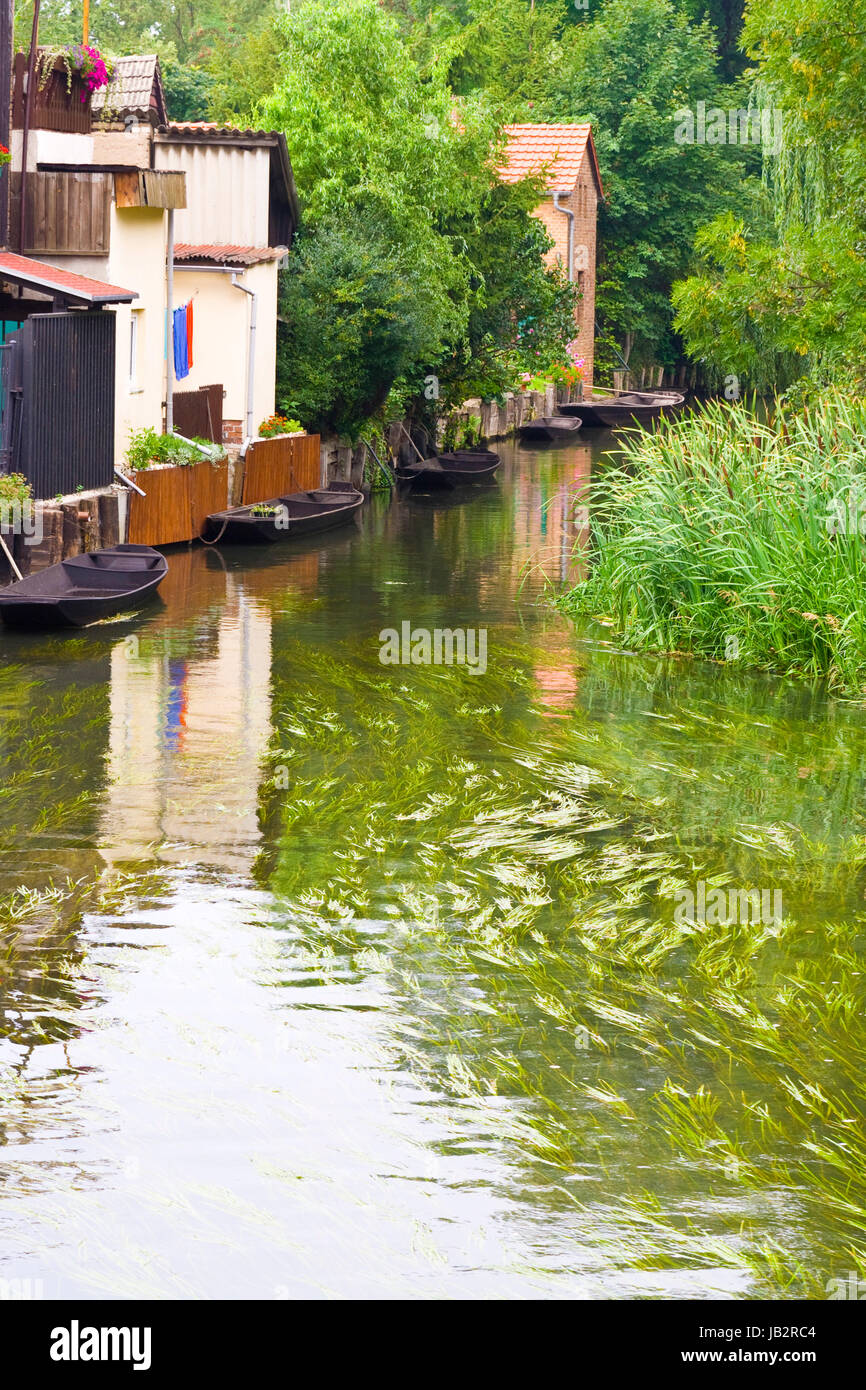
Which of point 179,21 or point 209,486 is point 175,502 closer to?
point 209,486

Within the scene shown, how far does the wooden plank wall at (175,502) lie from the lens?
22.9 meters

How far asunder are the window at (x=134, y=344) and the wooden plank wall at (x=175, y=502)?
1402 mm

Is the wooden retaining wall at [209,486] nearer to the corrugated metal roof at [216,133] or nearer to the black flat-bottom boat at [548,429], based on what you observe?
the corrugated metal roof at [216,133]

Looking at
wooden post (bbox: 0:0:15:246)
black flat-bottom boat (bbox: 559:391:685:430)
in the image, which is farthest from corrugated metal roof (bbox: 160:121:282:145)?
black flat-bottom boat (bbox: 559:391:685:430)

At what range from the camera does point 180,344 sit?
26.7 m

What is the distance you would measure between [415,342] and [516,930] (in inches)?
919

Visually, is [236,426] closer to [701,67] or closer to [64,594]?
[64,594]

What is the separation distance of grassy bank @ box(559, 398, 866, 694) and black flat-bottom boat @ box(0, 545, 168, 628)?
484cm

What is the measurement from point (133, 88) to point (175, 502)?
8.25m

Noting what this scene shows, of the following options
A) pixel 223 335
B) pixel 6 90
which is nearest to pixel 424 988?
pixel 6 90

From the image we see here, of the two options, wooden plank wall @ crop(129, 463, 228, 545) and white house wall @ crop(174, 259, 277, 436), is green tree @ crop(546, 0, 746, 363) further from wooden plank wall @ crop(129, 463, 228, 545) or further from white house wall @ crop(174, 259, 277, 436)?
wooden plank wall @ crop(129, 463, 228, 545)

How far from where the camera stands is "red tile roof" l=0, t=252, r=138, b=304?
786 inches

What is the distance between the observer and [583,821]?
11.2 metres
